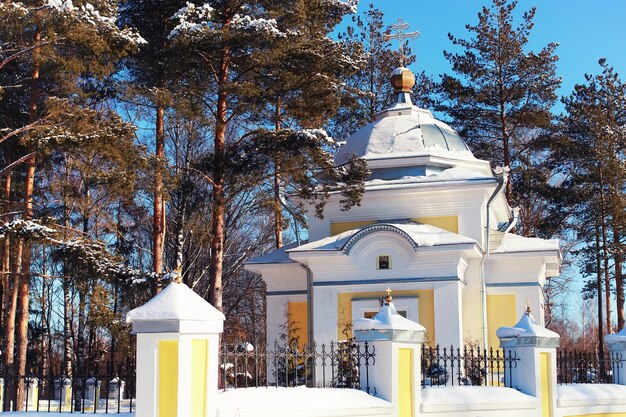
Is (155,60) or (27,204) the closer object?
(27,204)

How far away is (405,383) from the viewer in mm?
9641

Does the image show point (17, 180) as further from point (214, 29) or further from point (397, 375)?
point (397, 375)

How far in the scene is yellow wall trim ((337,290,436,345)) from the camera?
16766mm

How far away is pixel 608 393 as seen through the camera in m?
12.2

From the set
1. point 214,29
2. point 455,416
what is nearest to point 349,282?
point 214,29

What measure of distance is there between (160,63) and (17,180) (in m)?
5.82

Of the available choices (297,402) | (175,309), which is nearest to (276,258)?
(297,402)

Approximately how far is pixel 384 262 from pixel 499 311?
3.04 m

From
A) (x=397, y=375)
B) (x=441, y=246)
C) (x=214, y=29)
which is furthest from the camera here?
(x=441, y=246)

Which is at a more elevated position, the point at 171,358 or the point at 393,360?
the point at 171,358

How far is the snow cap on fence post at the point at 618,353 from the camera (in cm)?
1278

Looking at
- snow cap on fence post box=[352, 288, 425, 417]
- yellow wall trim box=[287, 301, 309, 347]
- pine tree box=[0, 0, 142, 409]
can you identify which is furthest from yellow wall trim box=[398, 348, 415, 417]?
yellow wall trim box=[287, 301, 309, 347]

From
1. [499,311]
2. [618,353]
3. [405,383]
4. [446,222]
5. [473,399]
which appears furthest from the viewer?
[446,222]

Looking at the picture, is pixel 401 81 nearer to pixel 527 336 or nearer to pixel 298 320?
pixel 298 320
